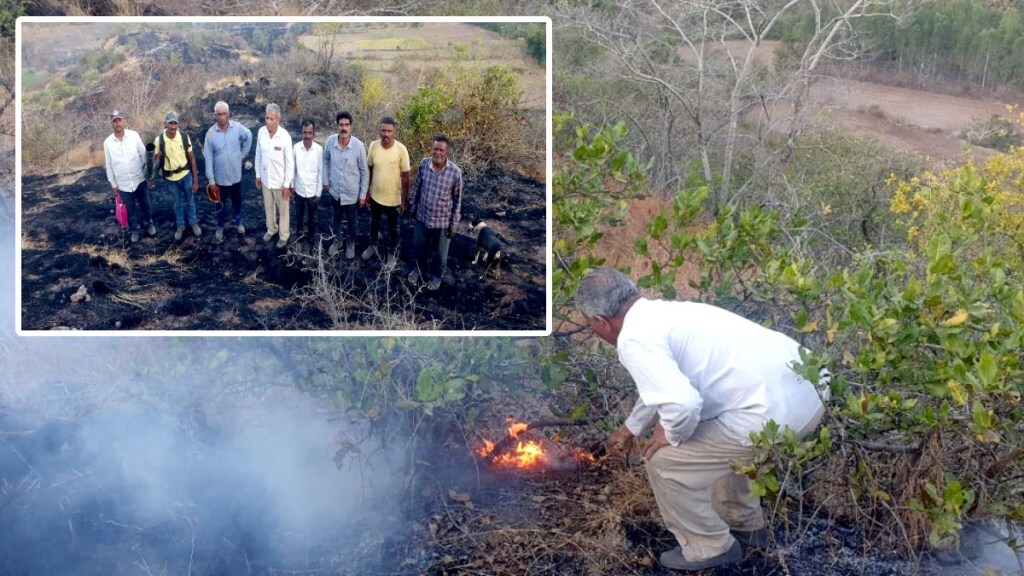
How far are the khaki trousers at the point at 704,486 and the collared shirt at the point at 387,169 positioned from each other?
66.9 inches

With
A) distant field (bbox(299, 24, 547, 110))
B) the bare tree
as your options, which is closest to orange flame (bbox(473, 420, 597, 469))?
distant field (bbox(299, 24, 547, 110))

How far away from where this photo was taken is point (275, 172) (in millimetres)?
4602

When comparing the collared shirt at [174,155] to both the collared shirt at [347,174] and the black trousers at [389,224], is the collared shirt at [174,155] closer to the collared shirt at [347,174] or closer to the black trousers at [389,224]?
the collared shirt at [347,174]

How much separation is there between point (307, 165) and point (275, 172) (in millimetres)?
146

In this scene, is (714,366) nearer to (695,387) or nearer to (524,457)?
(695,387)

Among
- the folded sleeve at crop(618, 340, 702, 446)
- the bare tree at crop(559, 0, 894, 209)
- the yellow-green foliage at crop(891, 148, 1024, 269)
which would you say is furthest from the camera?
the bare tree at crop(559, 0, 894, 209)

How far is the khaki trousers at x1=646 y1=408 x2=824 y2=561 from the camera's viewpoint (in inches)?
179

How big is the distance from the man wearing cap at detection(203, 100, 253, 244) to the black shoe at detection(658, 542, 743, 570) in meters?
2.51

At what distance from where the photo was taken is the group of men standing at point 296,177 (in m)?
4.57

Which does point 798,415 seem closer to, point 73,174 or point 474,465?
point 474,465

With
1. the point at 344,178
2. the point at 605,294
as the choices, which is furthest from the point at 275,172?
the point at 605,294

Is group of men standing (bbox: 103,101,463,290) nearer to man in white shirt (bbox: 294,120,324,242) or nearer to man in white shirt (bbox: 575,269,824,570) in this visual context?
man in white shirt (bbox: 294,120,324,242)

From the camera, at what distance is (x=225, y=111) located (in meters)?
→ 4.49

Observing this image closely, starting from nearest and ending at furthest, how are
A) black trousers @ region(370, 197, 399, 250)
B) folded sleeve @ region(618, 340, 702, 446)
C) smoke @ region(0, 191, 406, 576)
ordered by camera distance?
folded sleeve @ region(618, 340, 702, 446) → black trousers @ region(370, 197, 399, 250) → smoke @ region(0, 191, 406, 576)
